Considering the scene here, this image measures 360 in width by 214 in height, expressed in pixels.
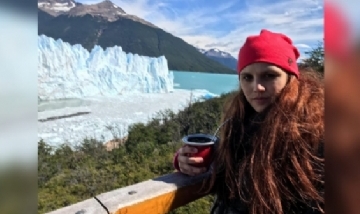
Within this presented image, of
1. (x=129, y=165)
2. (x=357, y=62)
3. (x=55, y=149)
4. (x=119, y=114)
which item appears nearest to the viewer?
(x=357, y=62)

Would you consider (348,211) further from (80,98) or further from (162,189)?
(80,98)

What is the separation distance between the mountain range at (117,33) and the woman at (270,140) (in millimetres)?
4547

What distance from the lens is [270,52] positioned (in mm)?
672

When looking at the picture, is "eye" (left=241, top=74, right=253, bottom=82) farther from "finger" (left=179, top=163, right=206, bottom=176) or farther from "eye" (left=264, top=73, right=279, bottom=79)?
"finger" (left=179, top=163, right=206, bottom=176)

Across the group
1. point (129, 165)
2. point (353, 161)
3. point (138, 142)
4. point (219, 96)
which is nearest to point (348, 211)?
point (353, 161)

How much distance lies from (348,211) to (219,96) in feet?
13.3

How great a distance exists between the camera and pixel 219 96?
414 cm

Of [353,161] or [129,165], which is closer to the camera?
[353,161]

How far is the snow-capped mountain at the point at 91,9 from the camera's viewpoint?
18.1 feet

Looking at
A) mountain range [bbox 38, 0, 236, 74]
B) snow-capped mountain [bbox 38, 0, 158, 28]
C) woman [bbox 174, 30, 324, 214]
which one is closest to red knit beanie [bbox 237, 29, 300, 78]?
woman [bbox 174, 30, 324, 214]

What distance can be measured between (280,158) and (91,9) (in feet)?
19.0

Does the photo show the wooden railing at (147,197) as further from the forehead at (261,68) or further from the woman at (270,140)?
the forehead at (261,68)

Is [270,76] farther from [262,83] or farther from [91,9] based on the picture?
[91,9]

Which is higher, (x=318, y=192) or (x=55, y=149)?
(x=318, y=192)
